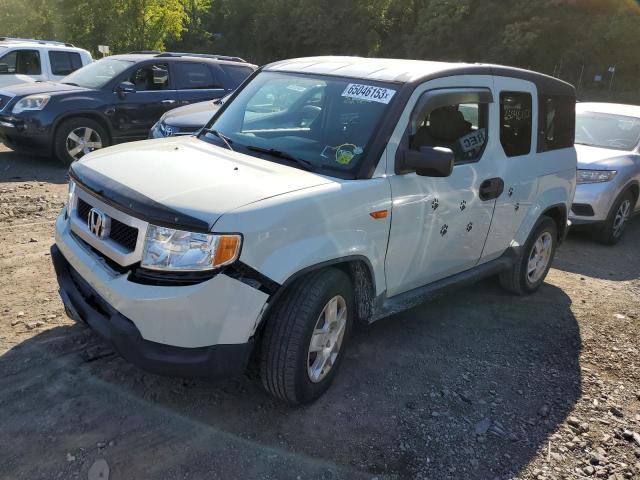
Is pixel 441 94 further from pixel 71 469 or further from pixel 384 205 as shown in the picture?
pixel 71 469

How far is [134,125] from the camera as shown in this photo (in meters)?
9.37

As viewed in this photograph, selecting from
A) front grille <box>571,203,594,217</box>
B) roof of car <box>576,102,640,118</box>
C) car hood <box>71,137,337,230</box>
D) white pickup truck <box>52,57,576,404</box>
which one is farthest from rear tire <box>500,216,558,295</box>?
roof of car <box>576,102,640,118</box>

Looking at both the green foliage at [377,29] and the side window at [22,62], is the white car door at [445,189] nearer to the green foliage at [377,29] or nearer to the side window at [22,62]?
the side window at [22,62]

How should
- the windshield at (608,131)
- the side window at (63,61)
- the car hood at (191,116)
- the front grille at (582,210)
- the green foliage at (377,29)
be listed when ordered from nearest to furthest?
1. the front grille at (582,210)
2. the car hood at (191,116)
3. the windshield at (608,131)
4. the side window at (63,61)
5. the green foliage at (377,29)

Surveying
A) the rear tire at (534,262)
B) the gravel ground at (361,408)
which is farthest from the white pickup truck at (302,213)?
the gravel ground at (361,408)

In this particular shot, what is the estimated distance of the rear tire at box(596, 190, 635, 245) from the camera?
287 inches

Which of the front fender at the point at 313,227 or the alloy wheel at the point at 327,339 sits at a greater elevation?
the front fender at the point at 313,227

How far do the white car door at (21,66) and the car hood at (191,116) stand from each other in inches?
211

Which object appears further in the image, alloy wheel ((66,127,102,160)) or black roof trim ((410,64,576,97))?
alloy wheel ((66,127,102,160))

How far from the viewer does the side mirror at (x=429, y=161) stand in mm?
3324

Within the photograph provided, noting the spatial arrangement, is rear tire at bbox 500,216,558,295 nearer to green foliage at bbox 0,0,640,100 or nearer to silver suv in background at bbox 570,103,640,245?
silver suv in background at bbox 570,103,640,245

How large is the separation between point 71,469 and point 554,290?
4.62 metres

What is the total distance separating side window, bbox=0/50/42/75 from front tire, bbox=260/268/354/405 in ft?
37.3

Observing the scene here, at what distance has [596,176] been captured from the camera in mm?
7273
